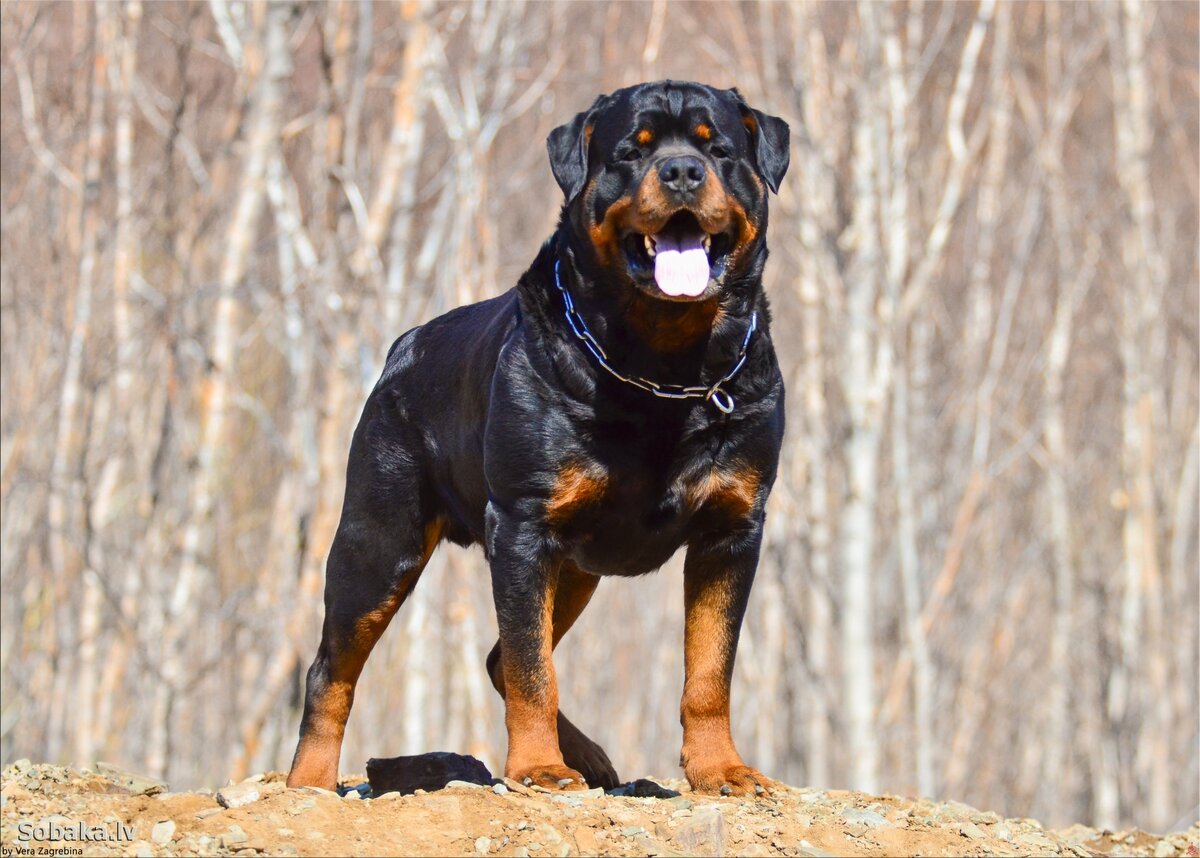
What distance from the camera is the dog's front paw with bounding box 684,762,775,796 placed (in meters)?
3.88

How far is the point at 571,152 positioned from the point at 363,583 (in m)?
1.47

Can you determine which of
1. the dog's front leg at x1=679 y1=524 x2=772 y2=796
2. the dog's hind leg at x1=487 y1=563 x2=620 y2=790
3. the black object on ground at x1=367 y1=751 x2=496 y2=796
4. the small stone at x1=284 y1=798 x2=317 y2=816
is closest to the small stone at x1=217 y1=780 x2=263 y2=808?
the small stone at x1=284 y1=798 x2=317 y2=816

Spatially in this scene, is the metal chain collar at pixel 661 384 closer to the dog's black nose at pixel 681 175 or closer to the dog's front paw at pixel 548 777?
the dog's black nose at pixel 681 175

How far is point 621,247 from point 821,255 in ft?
21.9

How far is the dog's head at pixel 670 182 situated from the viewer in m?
3.86

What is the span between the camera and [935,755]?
13875 mm

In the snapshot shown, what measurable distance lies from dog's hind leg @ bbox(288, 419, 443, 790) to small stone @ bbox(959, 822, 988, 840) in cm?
178

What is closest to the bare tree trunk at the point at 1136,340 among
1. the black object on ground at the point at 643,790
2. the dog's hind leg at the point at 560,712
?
the dog's hind leg at the point at 560,712

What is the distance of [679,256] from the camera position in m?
3.90

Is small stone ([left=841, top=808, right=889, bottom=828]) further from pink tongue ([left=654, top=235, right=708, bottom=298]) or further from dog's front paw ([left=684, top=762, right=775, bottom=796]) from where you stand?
pink tongue ([left=654, top=235, right=708, bottom=298])

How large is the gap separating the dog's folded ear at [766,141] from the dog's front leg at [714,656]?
106 centimetres

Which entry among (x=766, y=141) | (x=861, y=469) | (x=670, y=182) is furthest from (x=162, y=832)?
(x=861, y=469)

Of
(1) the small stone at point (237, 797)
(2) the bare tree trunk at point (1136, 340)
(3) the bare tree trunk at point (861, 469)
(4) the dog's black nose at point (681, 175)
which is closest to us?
(1) the small stone at point (237, 797)

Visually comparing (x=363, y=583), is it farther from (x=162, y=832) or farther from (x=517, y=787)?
(x=162, y=832)
